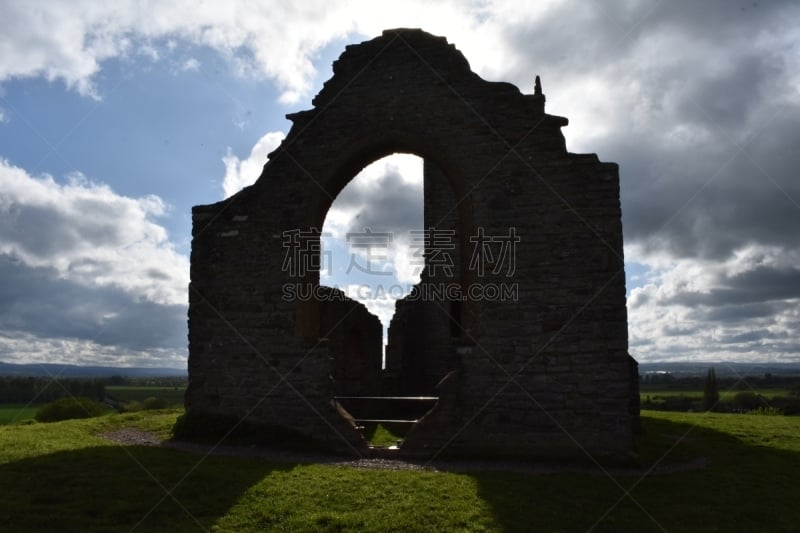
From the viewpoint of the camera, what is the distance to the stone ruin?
9.34m

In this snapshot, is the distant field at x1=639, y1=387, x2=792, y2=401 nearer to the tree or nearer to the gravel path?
the tree

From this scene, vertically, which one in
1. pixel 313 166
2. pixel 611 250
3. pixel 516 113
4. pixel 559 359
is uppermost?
pixel 516 113

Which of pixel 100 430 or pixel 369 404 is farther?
pixel 369 404

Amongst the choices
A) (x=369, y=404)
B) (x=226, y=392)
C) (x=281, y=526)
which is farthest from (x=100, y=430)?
(x=281, y=526)

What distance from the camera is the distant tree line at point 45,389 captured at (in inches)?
1410

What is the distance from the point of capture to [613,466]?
8.84 m

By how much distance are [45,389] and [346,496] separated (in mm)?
37190

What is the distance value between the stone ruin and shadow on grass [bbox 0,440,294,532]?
2394mm

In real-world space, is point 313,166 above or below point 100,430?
above

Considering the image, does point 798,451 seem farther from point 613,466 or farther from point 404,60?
point 404,60

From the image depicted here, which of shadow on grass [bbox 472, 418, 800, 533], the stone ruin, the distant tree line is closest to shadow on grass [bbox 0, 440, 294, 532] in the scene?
the stone ruin

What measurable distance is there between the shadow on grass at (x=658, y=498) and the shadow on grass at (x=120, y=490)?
9.88ft

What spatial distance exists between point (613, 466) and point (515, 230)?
3.97 meters

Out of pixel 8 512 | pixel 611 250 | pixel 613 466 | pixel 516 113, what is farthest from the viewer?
pixel 516 113
